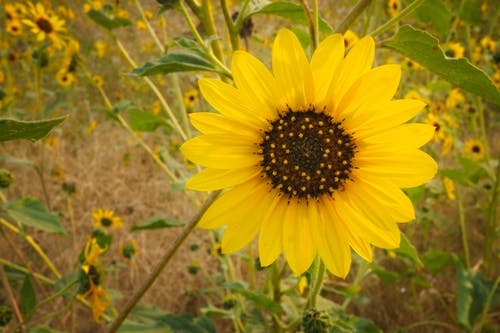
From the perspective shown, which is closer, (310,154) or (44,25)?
(310,154)

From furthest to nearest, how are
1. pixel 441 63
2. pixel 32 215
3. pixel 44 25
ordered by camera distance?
1. pixel 44 25
2. pixel 32 215
3. pixel 441 63

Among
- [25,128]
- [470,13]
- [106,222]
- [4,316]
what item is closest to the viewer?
[25,128]

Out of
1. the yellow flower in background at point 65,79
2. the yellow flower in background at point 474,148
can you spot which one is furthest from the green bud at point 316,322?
the yellow flower in background at point 65,79

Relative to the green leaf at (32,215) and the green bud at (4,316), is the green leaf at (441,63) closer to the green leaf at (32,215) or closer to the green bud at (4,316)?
the green leaf at (32,215)

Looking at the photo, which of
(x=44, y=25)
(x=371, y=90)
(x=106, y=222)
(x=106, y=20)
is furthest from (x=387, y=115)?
(x=44, y=25)

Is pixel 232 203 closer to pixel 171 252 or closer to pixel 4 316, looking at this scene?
pixel 171 252

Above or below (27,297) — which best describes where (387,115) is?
above

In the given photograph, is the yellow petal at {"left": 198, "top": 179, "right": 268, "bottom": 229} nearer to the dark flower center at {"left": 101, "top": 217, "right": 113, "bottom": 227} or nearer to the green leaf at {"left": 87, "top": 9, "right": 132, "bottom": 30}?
the green leaf at {"left": 87, "top": 9, "right": 132, "bottom": 30}
